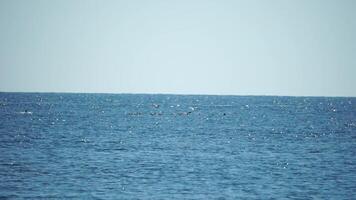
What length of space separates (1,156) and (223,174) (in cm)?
2044

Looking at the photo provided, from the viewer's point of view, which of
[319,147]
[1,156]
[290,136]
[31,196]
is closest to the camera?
[31,196]

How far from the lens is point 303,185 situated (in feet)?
126

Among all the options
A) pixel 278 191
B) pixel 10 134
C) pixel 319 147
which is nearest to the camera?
pixel 278 191

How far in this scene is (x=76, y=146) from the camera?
5912 cm

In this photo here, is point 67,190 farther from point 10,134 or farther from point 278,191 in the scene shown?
point 10,134

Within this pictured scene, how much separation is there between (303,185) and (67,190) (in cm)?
1596

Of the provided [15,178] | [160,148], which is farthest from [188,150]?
[15,178]

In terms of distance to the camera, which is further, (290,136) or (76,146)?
(290,136)

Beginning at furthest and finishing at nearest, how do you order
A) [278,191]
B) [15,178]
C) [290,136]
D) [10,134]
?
[290,136]
[10,134]
[15,178]
[278,191]

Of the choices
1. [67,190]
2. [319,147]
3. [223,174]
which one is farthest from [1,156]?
[319,147]

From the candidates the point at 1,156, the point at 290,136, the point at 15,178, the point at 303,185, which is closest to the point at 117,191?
the point at 15,178

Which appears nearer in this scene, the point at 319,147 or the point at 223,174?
the point at 223,174

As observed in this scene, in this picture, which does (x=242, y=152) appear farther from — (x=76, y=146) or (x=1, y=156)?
(x=1, y=156)

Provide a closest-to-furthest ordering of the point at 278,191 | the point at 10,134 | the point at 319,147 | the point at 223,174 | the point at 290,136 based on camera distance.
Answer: the point at 278,191
the point at 223,174
the point at 319,147
the point at 10,134
the point at 290,136
